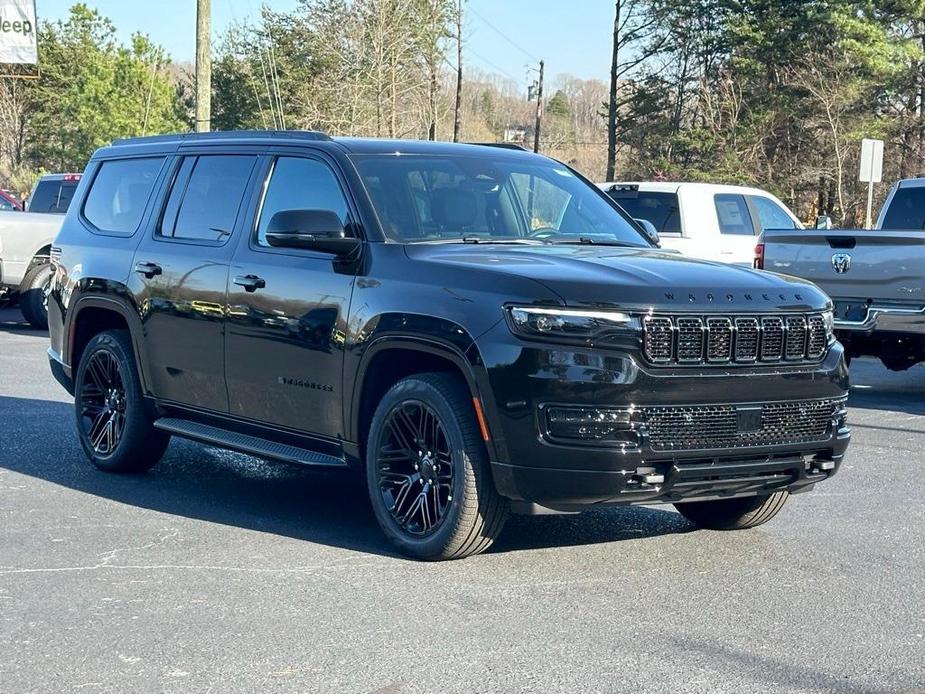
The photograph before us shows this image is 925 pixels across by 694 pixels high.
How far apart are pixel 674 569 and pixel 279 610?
5.87 ft

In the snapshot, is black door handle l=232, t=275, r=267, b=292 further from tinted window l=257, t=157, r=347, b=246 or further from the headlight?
the headlight

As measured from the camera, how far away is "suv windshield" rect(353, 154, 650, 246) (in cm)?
663

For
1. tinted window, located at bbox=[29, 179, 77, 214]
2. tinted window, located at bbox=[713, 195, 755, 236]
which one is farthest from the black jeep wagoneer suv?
tinted window, located at bbox=[29, 179, 77, 214]

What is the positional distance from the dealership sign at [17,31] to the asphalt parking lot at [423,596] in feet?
123

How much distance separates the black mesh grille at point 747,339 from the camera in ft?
18.8

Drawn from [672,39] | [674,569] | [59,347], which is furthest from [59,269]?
[672,39]

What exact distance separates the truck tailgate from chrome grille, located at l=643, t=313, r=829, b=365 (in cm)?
553

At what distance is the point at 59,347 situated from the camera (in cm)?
870

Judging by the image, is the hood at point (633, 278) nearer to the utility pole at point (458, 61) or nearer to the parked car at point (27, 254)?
the parked car at point (27, 254)

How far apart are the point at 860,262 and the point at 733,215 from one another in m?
5.47

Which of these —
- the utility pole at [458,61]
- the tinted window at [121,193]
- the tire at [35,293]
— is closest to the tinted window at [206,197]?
the tinted window at [121,193]

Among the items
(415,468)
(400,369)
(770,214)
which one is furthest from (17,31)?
(415,468)

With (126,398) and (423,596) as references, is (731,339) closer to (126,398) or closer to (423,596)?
(423,596)

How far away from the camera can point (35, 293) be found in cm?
1814
